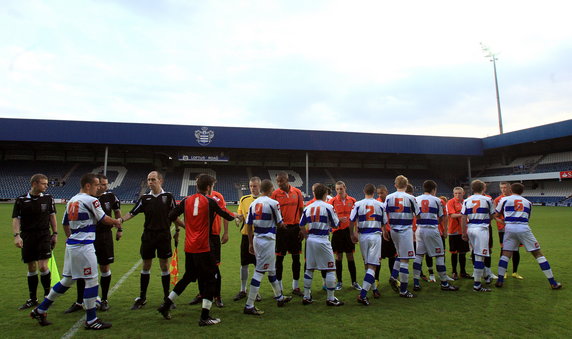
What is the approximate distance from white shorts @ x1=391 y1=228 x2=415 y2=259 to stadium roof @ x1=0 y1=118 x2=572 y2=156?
30.5 m

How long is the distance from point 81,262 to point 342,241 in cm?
432

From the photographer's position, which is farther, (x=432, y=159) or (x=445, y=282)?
(x=432, y=159)

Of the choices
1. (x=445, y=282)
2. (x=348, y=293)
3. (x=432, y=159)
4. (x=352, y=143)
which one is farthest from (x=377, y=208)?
(x=432, y=159)

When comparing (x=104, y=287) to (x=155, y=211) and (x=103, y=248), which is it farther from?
(x=155, y=211)

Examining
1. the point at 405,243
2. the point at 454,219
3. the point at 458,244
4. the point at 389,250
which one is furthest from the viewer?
Answer: the point at 454,219

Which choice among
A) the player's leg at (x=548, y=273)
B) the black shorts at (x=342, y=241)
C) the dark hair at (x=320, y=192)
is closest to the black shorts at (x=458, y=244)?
the player's leg at (x=548, y=273)

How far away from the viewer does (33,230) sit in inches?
207

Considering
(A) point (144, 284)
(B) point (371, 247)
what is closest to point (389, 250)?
(B) point (371, 247)

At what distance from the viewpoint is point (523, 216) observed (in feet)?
20.1

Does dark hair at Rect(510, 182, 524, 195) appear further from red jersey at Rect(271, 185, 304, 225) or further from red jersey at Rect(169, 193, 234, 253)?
red jersey at Rect(169, 193, 234, 253)

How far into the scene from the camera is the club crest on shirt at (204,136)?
34844 millimetres

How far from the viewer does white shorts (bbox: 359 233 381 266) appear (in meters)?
5.43

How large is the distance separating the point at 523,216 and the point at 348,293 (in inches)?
141

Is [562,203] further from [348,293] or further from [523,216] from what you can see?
[348,293]
